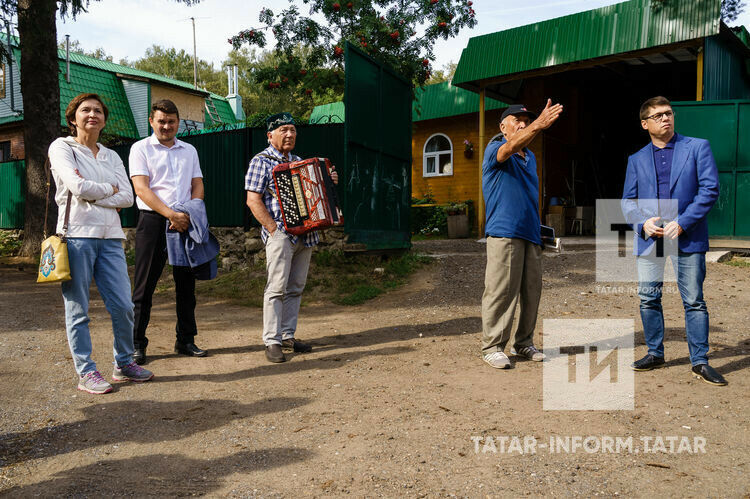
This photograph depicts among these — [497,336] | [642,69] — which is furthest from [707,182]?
[642,69]

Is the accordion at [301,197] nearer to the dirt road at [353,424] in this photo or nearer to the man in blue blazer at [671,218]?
the dirt road at [353,424]

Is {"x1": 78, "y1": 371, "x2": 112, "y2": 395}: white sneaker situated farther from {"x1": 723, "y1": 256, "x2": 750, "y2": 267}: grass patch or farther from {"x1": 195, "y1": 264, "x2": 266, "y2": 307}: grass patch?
{"x1": 723, "y1": 256, "x2": 750, "y2": 267}: grass patch

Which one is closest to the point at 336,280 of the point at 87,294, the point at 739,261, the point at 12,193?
the point at 87,294

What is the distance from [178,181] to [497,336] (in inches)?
118

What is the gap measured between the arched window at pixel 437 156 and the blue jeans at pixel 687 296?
15.6 meters

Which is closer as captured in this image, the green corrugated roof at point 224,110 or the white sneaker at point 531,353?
the white sneaker at point 531,353

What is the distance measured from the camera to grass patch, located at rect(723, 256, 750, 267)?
9.16m

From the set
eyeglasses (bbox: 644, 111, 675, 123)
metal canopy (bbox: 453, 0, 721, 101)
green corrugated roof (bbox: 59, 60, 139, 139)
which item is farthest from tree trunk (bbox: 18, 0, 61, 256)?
eyeglasses (bbox: 644, 111, 675, 123)

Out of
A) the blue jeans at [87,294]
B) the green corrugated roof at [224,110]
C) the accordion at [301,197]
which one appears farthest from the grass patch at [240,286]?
the green corrugated roof at [224,110]

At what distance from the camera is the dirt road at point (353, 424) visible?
2680 millimetres

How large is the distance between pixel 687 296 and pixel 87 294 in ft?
14.2

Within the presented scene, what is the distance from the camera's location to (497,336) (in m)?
4.54

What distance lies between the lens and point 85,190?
384 centimetres

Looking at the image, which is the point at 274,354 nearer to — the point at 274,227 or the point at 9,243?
the point at 274,227
